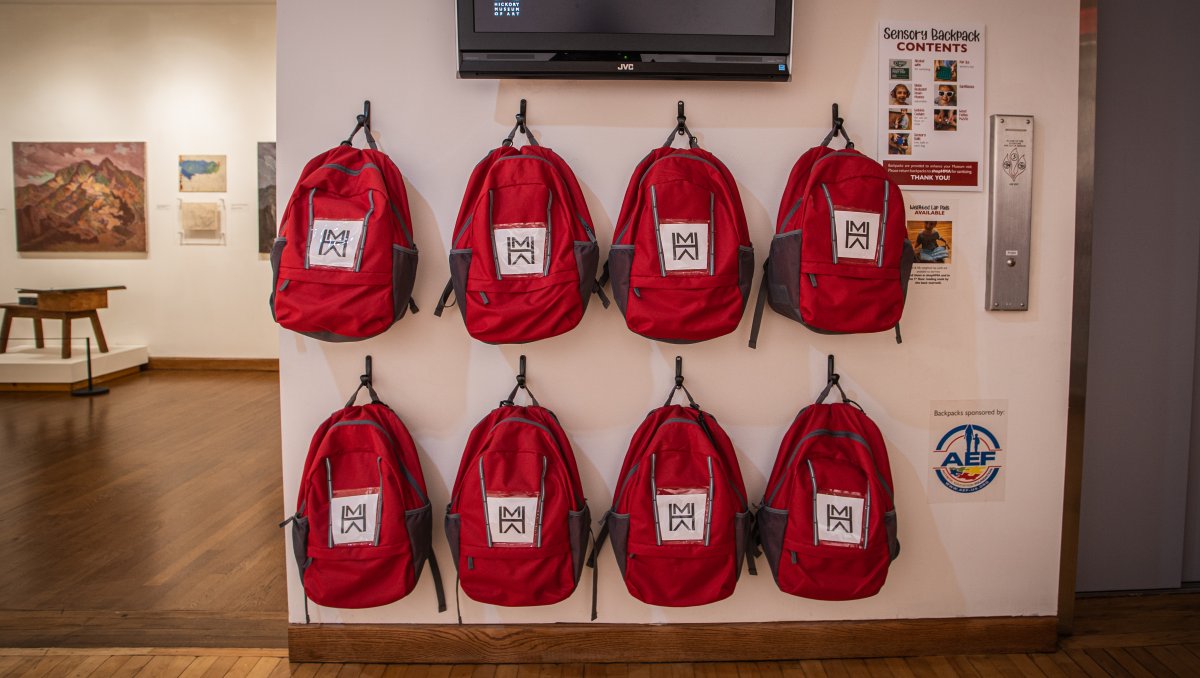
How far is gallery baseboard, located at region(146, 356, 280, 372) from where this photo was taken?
7.10 metres

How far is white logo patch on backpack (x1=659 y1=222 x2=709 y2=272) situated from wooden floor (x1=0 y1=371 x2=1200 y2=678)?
3.95 ft

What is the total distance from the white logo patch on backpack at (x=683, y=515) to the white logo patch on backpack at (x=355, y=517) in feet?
2.54

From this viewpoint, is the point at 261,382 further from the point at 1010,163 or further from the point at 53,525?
the point at 1010,163

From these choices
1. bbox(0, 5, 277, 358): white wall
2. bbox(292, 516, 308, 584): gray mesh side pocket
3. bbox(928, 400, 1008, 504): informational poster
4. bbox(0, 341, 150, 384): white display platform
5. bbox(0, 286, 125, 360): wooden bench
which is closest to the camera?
bbox(292, 516, 308, 584): gray mesh side pocket

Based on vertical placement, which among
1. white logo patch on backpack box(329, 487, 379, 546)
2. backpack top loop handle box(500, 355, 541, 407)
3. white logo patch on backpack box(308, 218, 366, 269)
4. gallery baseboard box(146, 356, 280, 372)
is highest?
white logo patch on backpack box(308, 218, 366, 269)

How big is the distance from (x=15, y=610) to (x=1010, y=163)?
3.58 meters

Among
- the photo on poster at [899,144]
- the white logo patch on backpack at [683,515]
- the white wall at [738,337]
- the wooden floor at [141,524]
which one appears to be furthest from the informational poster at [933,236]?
the wooden floor at [141,524]

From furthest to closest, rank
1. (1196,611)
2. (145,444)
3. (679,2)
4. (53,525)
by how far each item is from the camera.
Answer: (145,444), (53,525), (1196,611), (679,2)

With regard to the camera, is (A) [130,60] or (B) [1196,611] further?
(A) [130,60]

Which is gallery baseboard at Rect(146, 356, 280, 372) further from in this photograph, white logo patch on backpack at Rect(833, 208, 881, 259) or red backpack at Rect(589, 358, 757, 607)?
white logo patch on backpack at Rect(833, 208, 881, 259)

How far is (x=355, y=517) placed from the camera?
1.98 m

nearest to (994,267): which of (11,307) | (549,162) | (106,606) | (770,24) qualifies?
(770,24)

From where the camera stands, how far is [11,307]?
616cm

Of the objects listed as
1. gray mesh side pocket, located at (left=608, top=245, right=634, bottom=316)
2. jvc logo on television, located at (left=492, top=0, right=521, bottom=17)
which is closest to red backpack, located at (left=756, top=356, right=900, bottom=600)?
gray mesh side pocket, located at (left=608, top=245, right=634, bottom=316)
